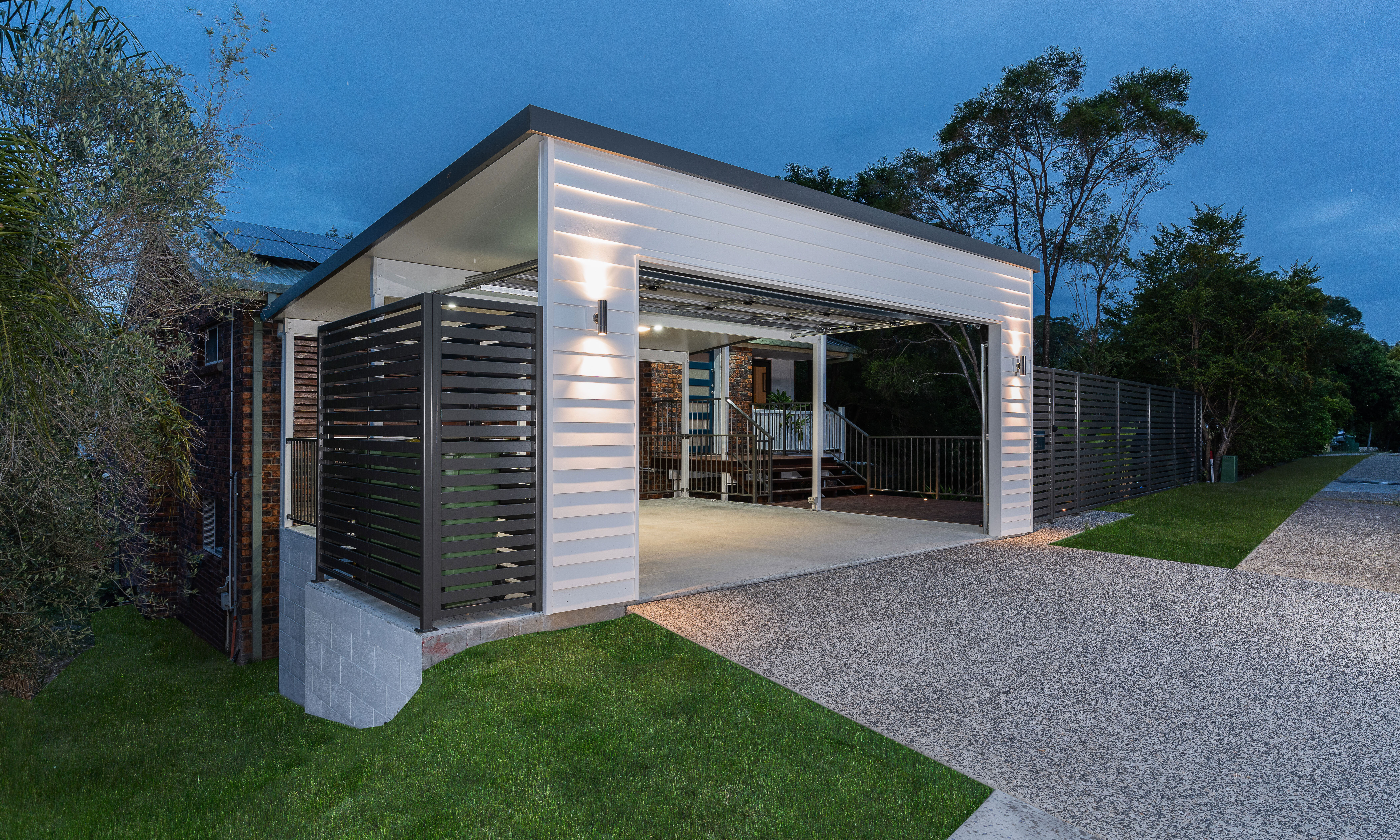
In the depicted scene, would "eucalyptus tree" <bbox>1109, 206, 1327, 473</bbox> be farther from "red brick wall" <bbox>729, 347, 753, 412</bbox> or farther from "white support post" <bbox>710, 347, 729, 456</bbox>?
"white support post" <bbox>710, 347, 729, 456</bbox>

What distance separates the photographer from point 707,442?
42.5 feet

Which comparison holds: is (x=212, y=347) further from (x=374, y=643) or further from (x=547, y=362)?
(x=547, y=362)

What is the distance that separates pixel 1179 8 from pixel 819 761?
6723 cm

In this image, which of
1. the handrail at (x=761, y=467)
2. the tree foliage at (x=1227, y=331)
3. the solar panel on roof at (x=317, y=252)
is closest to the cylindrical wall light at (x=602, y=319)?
the handrail at (x=761, y=467)

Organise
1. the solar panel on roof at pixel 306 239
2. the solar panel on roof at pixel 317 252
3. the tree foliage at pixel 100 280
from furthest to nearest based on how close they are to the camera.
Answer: the solar panel on roof at pixel 306 239
the solar panel on roof at pixel 317 252
the tree foliage at pixel 100 280

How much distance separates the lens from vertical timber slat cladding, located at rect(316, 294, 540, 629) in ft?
12.7

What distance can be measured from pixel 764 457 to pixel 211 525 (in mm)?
8043

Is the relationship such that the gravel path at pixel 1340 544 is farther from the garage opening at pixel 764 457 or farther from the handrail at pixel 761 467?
A: the handrail at pixel 761 467

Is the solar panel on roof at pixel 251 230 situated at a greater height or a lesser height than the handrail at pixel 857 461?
greater

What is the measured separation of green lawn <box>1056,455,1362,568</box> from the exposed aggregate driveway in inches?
43.4

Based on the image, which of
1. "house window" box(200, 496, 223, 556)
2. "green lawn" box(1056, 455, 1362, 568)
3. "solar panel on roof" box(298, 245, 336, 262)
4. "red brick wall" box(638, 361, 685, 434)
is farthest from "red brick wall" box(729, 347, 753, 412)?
"house window" box(200, 496, 223, 556)

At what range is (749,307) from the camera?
8.80m

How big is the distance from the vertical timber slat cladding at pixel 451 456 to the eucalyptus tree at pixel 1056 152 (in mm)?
15520

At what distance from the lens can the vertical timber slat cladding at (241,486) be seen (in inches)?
334
